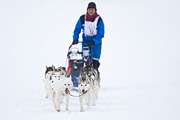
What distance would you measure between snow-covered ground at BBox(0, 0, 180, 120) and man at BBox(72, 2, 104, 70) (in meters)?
1.07

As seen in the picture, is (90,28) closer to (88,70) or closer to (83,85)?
(88,70)

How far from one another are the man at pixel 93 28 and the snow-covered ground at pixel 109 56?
1.07 meters

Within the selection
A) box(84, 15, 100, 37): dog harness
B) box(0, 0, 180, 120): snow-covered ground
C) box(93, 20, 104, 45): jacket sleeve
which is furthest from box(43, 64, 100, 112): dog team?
box(84, 15, 100, 37): dog harness

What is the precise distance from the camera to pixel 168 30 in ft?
49.0

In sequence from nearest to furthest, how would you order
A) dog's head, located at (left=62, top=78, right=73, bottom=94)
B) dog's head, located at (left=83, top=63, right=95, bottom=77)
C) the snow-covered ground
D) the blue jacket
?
dog's head, located at (left=62, top=78, right=73, bottom=94)
the snow-covered ground
dog's head, located at (left=83, top=63, right=95, bottom=77)
the blue jacket

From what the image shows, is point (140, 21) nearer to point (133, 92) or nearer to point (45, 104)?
point (133, 92)

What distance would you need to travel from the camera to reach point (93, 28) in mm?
4727

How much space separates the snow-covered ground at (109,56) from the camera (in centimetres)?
378

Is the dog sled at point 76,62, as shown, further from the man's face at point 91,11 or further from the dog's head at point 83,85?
the dog's head at point 83,85

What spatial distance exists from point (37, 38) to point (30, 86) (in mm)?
10954

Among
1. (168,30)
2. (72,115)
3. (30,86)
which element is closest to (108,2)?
(168,30)

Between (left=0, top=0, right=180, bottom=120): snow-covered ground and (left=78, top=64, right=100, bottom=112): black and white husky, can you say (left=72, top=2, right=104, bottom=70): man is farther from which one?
(left=0, top=0, right=180, bottom=120): snow-covered ground

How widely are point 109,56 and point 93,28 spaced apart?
6.32m

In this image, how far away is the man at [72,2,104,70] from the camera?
457cm
